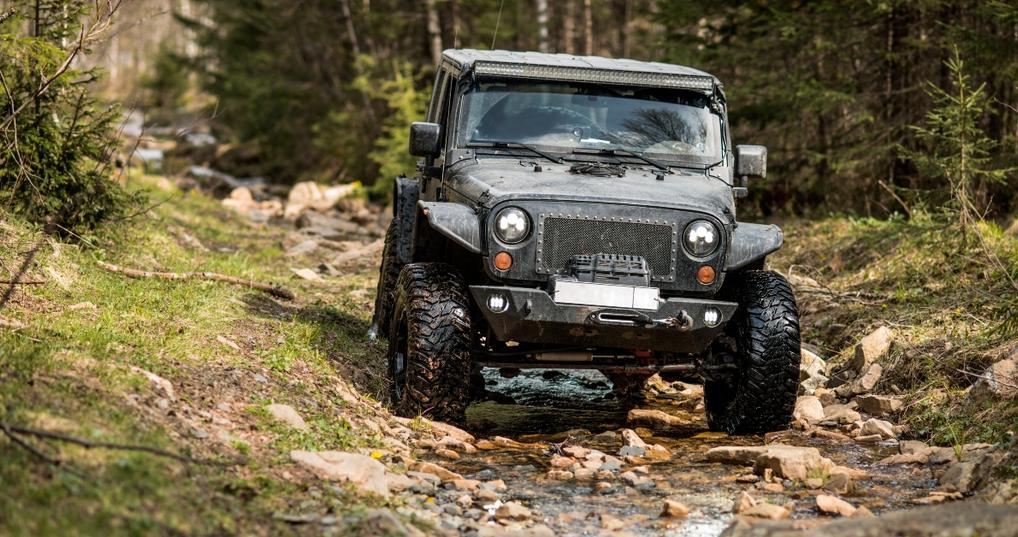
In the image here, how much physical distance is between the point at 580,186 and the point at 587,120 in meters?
1.14

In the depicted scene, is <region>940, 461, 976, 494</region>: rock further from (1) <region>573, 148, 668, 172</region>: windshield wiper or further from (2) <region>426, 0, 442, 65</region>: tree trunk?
(2) <region>426, 0, 442, 65</region>: tree trunk

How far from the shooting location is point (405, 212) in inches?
369

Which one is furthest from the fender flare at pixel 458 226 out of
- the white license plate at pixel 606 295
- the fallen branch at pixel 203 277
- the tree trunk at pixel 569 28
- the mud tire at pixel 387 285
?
the tree trunk at pixel 569 28

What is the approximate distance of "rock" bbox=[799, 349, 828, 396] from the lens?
9.12 m

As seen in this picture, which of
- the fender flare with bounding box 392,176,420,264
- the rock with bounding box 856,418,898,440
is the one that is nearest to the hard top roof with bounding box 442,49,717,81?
the fender flare with bounding box 392,176,420,264

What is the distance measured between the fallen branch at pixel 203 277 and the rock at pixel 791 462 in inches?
223

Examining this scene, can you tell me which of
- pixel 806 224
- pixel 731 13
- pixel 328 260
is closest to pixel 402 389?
pixel 328 260

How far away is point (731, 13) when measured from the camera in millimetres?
16406

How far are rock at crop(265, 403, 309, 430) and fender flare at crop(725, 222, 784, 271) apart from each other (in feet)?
8.78

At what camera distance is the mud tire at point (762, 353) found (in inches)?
292

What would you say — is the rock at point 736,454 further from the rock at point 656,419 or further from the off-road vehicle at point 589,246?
the rock at point 656,419

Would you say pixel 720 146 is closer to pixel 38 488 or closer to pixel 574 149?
pixel 574 149

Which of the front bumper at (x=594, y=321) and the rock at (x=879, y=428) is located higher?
the front bumper at (x=594, y=321)

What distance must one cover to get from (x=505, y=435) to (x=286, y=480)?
251 centimetres
